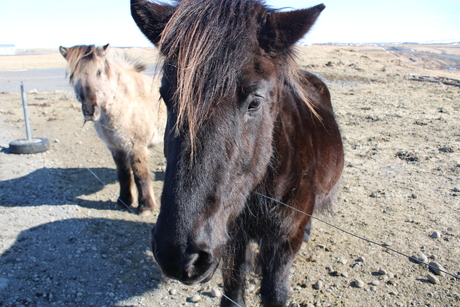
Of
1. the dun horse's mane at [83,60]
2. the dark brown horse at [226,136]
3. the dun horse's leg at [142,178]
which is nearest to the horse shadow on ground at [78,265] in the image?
the dun horse's leg at [142,178]

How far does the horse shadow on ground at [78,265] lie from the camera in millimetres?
2824

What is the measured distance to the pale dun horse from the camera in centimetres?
457

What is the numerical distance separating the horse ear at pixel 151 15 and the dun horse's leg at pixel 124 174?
306 cm

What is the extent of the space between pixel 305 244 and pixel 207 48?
→ 2850 millimetres

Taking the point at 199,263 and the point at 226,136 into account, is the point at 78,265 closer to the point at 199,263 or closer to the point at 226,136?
the point at 199,263

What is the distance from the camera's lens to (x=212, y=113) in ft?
4.98

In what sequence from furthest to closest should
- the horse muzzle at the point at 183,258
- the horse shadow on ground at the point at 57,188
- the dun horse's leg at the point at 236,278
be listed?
1. the horse shadow on ground at the point at 57,188
2. the dun horse's leg at the point at 236,278
3. the horse muzzle at the point at 183,258

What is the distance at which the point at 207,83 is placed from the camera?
1.52m

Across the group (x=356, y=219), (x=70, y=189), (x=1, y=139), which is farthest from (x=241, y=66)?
(x=1, y=139)

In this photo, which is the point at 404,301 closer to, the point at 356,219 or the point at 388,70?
the point at 356,219

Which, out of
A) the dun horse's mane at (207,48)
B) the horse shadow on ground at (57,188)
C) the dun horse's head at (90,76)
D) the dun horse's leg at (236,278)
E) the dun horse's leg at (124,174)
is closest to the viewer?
the dun horse's mane at (207,48)

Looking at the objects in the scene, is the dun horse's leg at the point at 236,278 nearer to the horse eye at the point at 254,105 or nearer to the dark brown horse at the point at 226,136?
the dark brown horse at the point at 226,136

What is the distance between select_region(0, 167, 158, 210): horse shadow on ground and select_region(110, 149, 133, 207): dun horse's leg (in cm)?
17

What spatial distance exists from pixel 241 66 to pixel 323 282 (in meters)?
2.39
